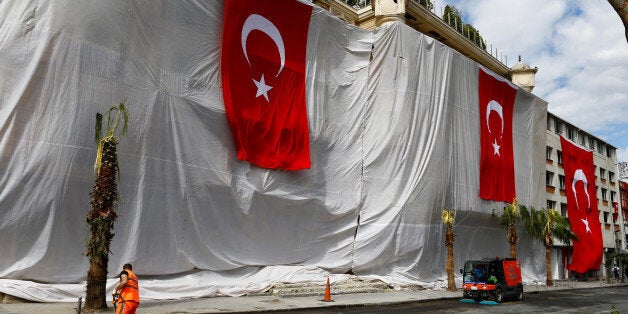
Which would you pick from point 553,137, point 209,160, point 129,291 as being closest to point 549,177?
point 553,137

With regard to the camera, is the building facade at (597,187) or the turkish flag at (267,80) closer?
the turkish flag at (267,80)

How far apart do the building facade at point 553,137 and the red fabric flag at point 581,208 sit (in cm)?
107

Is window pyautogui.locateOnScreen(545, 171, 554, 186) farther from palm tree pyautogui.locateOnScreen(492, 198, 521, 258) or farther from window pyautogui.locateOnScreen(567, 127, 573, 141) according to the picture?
palm tree pyautogui.locateOnScreen(492, 198, 521, 258)

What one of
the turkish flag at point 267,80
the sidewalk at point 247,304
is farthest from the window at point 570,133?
the turkish flag at point 267,80

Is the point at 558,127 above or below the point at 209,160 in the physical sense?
above

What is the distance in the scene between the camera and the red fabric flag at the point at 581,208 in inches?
1844

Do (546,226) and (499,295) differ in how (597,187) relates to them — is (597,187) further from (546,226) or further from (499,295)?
(499,295)

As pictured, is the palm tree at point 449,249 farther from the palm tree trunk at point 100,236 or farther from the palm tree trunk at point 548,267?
the palm tree trunk at point 100,236

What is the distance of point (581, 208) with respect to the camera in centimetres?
4938

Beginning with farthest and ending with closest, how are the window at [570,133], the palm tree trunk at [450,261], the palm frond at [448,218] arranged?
the window at [570,133] → the palm frond at [448,218] → the palm tree trunk at [450,261]

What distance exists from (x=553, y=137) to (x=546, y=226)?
1459cm

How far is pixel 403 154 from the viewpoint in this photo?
28.8 meters

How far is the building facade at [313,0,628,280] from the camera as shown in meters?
35.4

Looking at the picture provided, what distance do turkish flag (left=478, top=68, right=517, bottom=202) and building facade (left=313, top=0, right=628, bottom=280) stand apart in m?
5.65
